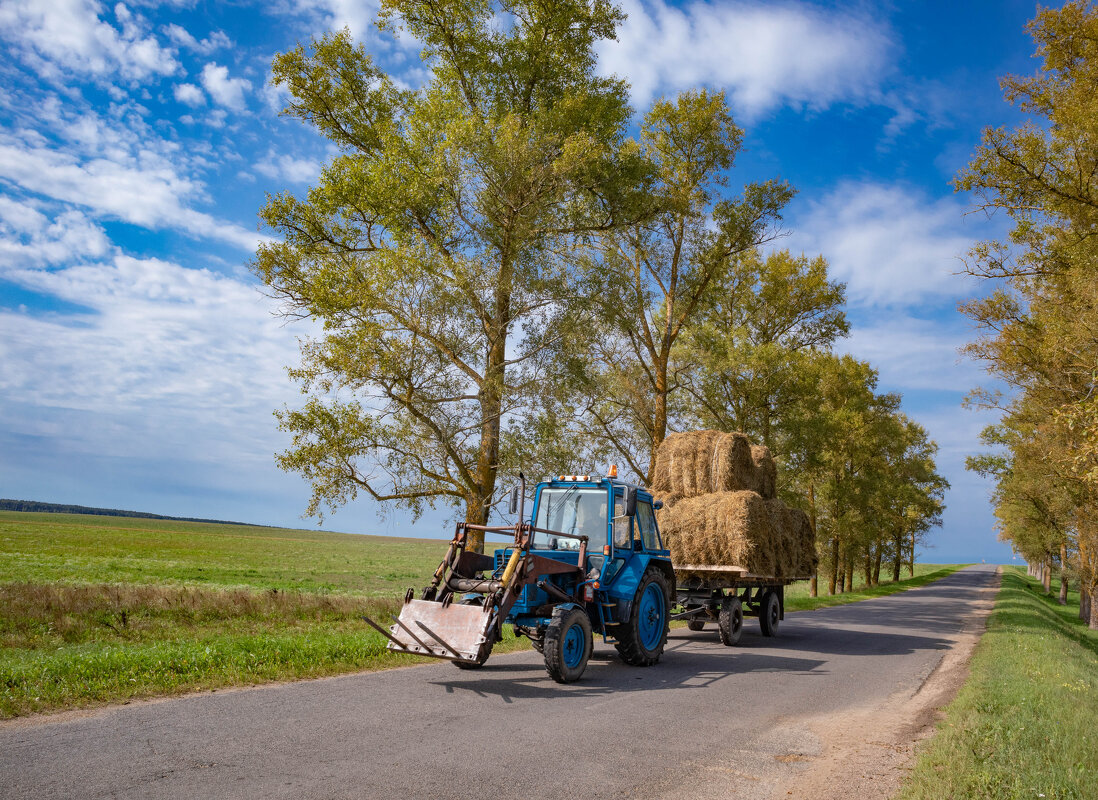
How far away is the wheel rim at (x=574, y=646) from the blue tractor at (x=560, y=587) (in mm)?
13

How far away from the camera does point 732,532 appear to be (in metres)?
14.1

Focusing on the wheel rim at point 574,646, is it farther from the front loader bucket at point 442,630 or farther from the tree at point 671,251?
the tree at point 671,251

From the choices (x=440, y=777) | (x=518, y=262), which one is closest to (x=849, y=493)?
(x=518, y=262)

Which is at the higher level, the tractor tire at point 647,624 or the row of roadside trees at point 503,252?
the row of roadside trees at point 503,252

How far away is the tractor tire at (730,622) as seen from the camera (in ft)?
44.9

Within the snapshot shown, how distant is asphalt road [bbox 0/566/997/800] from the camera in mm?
4648

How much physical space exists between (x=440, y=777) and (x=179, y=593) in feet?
41.2

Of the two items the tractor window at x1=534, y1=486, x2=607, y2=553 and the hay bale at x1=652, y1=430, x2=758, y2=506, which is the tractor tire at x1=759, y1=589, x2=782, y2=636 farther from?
the tractor window at x1=534, y1=486, x2=607, y2=553

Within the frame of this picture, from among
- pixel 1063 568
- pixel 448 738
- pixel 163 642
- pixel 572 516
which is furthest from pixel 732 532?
pixel 1063 568

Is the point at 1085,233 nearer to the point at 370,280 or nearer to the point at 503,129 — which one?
the point at 503,129

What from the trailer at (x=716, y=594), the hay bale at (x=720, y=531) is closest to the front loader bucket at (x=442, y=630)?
the trailer at (x=716, y=594)

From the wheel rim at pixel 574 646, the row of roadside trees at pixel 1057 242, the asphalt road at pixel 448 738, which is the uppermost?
the row of roadside trees at pixel 1057 242

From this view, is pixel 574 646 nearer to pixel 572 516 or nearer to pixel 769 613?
pixel 572 516

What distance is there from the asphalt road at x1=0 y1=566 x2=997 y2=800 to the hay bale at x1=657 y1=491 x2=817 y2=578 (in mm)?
4174
